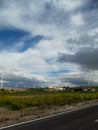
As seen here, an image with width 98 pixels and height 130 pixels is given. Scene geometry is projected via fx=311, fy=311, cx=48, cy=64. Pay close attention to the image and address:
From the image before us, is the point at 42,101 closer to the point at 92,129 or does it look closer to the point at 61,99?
the point at 61,99

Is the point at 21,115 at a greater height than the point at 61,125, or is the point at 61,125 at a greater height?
the point at 21,115

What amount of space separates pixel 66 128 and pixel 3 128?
3.13 metres

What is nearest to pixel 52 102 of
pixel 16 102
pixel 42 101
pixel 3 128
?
pixel 42 101

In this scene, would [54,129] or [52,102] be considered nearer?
[54,129]

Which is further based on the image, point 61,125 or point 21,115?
point 21,115

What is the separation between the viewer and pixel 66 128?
15.1m

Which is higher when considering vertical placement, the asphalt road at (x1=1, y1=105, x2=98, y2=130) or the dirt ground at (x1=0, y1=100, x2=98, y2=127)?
the dirt ground at (x1=0, y1=100, x2=98, y2=127)

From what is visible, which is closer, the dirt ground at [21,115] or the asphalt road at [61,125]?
the asphalt road at [61,125]

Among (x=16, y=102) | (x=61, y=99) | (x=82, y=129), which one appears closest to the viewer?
(x=82, y=129)

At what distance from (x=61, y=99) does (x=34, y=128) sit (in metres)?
27.7

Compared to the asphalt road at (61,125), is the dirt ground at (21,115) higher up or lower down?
higher up

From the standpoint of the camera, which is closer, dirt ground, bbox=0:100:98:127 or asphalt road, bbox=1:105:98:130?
asphalt road, bbox=1:105:98:130

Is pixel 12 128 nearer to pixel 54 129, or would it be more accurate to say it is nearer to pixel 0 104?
pixel 54 129

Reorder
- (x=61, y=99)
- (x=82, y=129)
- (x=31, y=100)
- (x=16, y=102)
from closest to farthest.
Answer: (x=82, y=129) < (x=16, y=102) < (x=31, y=100) < (x=61, y=99)
